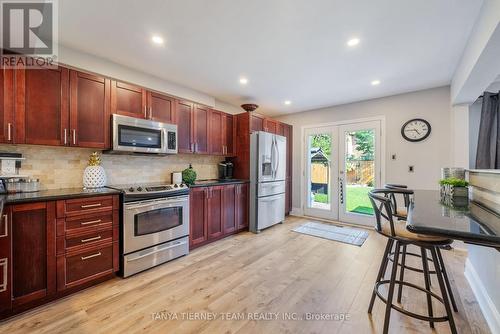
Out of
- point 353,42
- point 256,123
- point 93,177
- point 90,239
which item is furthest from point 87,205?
point 353,42

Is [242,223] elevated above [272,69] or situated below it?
below

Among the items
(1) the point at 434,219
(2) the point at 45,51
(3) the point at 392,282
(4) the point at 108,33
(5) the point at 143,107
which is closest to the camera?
(1) the point at 434,219

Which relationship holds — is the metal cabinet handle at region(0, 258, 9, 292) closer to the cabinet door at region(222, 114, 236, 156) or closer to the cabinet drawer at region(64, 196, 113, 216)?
the cabinet drawer at region(64, 196, 113, 216)

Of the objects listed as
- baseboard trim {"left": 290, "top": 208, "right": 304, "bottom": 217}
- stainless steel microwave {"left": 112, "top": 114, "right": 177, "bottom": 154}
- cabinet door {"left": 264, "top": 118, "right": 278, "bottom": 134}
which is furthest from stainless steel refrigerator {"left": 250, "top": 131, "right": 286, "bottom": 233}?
stainless steel microwave {"left": 112, "top": 114, "right": 177, "bottom": 154}

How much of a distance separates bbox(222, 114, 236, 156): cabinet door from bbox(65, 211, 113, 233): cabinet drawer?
222cm

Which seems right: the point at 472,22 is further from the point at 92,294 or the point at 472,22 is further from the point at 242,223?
the point at 92,294

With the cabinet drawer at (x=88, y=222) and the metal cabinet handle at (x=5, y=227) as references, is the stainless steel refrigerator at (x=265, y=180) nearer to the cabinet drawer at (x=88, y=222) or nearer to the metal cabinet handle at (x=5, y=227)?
the cabinet drawer at (x=88, y=222)

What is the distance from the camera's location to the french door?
4.25 metres

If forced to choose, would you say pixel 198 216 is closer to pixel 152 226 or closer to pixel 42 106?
pixel 152 226

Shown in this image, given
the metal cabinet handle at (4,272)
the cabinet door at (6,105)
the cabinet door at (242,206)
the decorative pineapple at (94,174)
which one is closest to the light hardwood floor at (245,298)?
the metal cabinet handle at (4,272)

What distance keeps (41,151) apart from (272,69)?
2.95 m

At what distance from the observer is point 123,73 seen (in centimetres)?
293

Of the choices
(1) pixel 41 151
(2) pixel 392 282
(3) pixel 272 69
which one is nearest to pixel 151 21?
(3) pixel 272 69

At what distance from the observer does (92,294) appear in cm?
204
